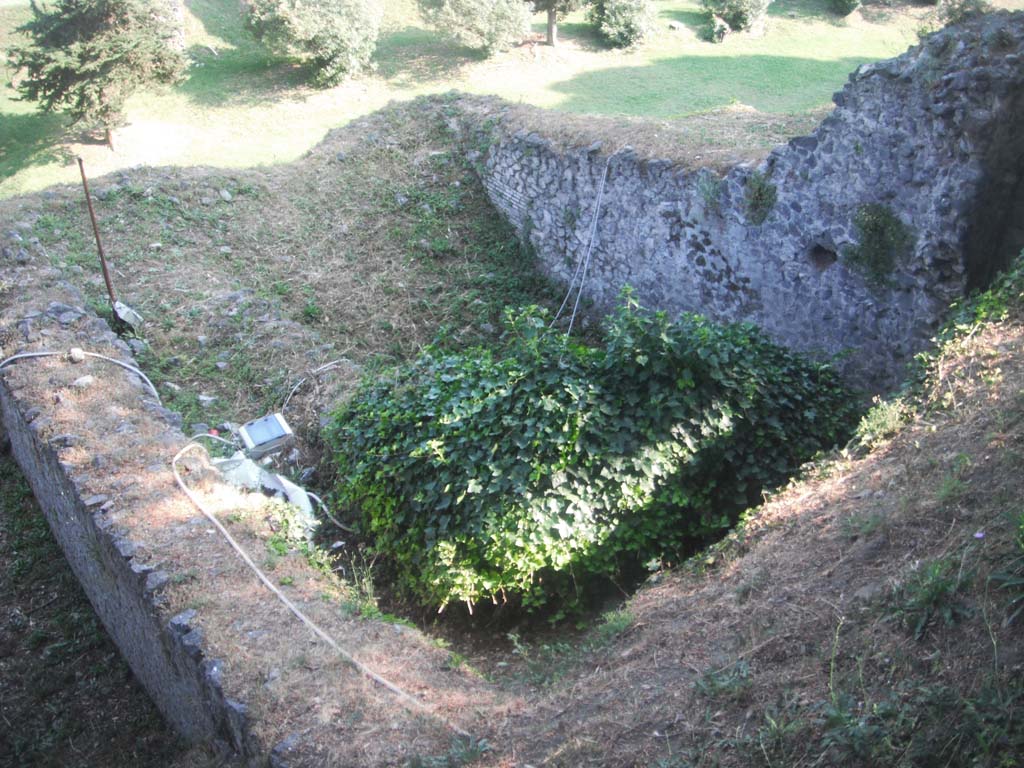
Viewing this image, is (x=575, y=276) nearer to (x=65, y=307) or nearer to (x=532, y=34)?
(x=65, y=307)

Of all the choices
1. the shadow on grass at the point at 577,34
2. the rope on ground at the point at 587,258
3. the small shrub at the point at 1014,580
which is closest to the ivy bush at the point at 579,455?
the small shrub at the point at 1014,580

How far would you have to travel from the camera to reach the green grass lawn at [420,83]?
550 inches

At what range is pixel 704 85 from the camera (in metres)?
14.3

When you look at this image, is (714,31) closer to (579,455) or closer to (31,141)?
(31,141)

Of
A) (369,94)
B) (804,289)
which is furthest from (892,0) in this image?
(804,289)

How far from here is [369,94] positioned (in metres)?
15.9

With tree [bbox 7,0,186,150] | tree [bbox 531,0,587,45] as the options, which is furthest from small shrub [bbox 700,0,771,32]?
tree [bbox 7,0,186,150]

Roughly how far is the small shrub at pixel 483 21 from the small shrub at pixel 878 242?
1139cm

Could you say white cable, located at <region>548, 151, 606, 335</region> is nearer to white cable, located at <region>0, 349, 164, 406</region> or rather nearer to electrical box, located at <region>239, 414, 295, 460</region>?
electrical box, located at <region>239, 414, 295, 460</region>

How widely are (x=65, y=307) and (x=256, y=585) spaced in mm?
4793

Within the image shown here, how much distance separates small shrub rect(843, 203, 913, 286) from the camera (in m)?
6.13

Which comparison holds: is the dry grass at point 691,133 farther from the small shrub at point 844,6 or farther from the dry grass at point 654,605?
the small shrub at point 844,6

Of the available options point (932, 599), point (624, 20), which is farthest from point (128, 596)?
point (624, 20)

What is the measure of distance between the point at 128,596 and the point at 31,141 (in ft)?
41.8
